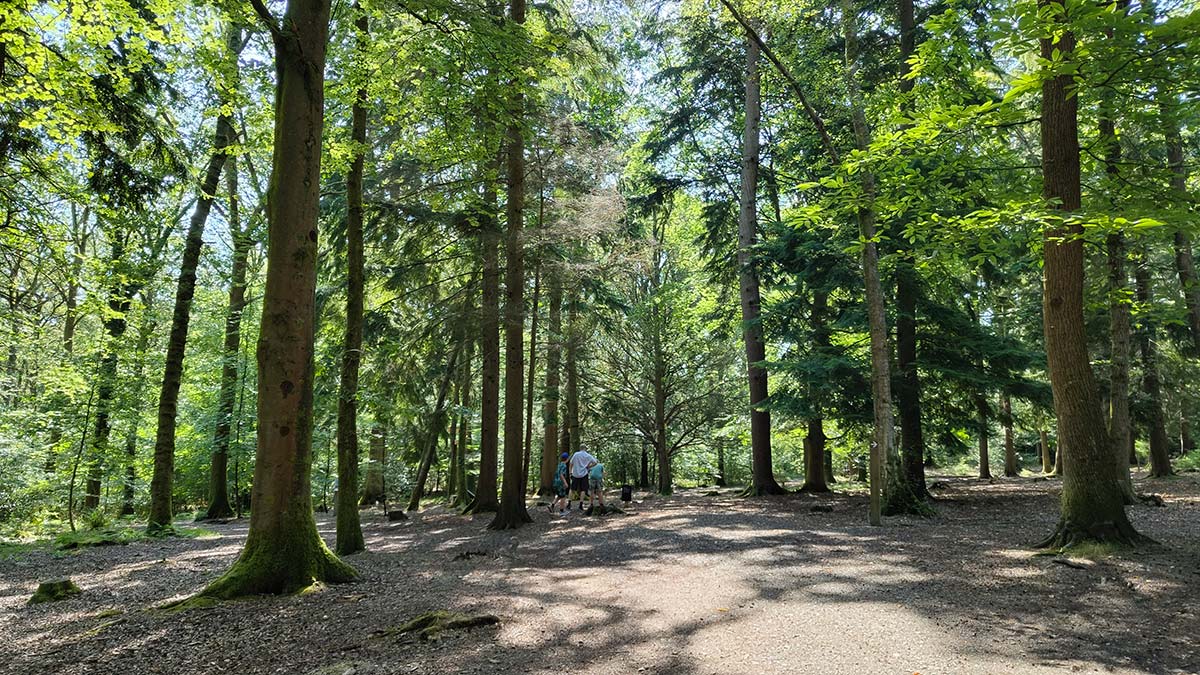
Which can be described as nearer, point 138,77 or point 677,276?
point 138,77

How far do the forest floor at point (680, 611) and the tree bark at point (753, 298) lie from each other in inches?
291

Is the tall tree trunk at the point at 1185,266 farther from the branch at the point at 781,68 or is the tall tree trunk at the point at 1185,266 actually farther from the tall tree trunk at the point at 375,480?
the tall tree trunk at the point at 375,480

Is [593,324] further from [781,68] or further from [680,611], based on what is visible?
[680,611]

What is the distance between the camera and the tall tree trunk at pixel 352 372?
9141mm

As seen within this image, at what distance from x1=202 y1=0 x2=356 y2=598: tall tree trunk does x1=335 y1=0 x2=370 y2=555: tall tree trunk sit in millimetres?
2559

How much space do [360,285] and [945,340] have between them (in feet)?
42.1

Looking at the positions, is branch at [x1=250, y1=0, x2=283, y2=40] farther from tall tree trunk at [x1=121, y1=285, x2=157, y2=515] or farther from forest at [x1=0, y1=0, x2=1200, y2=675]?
tall tree trunk at [x1=121, y1=285, x2=157, y2=515]

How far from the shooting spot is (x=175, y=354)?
13.5 meters

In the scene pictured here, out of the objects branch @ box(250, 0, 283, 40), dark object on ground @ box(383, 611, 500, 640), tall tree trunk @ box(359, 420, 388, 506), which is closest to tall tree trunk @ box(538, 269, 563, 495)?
tall tree trunk @ box(359, 420, 388, 506)

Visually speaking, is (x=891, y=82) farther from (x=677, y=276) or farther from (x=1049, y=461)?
(x=1049, y=461)

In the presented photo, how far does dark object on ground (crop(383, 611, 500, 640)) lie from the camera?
4578mm

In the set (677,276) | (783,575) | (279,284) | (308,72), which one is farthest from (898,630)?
(677,276)

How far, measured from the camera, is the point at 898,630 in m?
4.41

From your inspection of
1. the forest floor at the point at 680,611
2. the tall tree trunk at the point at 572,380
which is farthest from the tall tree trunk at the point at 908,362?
the tall tree trunk at the point at 572,380
